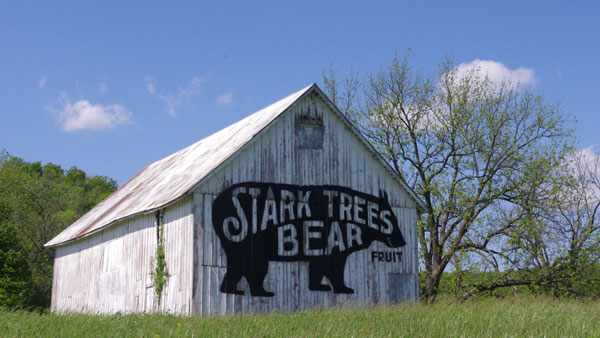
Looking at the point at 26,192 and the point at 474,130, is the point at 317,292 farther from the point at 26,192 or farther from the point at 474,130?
the point at 26,192

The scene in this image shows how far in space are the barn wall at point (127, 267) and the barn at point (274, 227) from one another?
0.19ft

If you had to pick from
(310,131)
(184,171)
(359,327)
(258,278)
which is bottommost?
(359,327)

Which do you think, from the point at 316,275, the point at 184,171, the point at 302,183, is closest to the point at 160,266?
the point at 184,171

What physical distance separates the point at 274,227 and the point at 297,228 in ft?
2.41

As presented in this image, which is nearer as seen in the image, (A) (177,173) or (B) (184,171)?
(B) (184,171)

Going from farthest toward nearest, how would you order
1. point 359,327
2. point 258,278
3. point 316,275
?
1. point 316,275
2. point 258,278
3. point 359,327

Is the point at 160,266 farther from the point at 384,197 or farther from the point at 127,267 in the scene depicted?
the point at 384,197

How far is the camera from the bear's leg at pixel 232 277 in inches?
685

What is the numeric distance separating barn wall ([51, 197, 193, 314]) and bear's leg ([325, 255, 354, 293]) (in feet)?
14.0

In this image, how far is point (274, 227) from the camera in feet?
60.7

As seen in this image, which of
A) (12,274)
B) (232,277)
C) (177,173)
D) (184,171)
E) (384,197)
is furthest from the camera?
(12,274)

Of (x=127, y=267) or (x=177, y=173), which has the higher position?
(x=177, y=173)

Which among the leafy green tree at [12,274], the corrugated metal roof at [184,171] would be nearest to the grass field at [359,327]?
the corrugated metal roof at [184,171]

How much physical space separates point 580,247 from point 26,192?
38234mm
